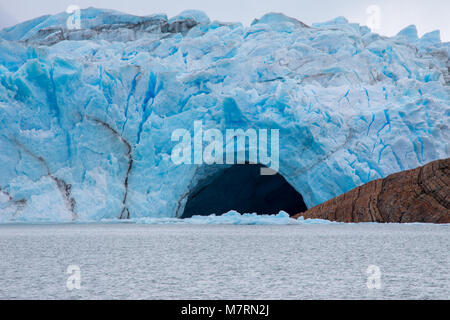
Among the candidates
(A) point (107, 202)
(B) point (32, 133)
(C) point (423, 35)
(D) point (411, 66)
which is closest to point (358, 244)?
(A) point (107, 202)

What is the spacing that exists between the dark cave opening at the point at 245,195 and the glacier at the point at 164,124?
2.91 m

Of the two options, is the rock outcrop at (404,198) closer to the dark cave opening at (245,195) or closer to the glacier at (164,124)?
the glacier at (164,124)

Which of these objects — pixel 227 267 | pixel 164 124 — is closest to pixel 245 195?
pixel 164 124

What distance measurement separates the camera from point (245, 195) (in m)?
18.8

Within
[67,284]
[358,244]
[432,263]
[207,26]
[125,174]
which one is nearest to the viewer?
[67,284]

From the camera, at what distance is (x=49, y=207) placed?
12.7 m

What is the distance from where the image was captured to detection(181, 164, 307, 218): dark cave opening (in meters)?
17.4

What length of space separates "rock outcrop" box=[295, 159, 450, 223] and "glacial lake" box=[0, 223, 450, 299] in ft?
9.15

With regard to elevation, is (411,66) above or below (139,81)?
above

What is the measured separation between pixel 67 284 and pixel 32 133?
9.31m

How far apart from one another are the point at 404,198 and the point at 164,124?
616cm

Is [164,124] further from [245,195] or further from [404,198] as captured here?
[404,198]

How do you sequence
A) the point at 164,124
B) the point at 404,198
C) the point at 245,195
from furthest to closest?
the point at 245,195, the point at 164,124, the point at 404,198

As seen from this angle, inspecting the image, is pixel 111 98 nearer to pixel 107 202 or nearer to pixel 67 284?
pixel 107 202
